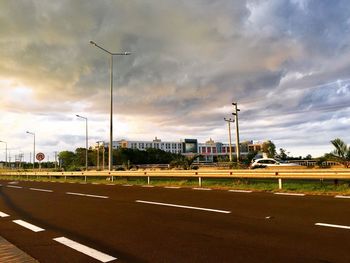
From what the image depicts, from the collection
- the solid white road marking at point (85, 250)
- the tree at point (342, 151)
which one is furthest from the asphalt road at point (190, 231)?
the tree at point (342, 151)

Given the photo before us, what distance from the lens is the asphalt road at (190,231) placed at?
5.97 m

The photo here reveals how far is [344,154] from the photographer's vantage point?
745 inches

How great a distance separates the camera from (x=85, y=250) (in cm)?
655

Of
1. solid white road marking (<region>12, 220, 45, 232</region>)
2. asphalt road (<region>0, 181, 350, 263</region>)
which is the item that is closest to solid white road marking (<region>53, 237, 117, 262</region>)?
asphalt road (<region>0, 181, 350, 263</region>)

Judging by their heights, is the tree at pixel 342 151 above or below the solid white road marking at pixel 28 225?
above

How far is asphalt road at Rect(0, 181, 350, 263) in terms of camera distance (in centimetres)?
597

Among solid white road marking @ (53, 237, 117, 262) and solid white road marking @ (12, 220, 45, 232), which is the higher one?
solid white road marking @ (12, 220, 45, 232)

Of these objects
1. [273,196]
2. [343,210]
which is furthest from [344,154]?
[343,210]

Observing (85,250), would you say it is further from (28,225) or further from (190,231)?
(28,225)

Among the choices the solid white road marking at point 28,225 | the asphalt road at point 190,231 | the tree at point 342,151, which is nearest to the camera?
the asphalt road at point 190,231

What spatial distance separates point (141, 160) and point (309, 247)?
14413 centimetres

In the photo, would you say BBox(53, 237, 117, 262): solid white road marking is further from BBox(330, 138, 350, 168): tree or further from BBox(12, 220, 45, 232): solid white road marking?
BBox(330, 138, 350, 168): tree

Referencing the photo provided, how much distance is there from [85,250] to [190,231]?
2.10 meters

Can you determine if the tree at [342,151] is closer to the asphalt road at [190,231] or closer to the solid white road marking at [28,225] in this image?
the asphalt road at [190,231]
